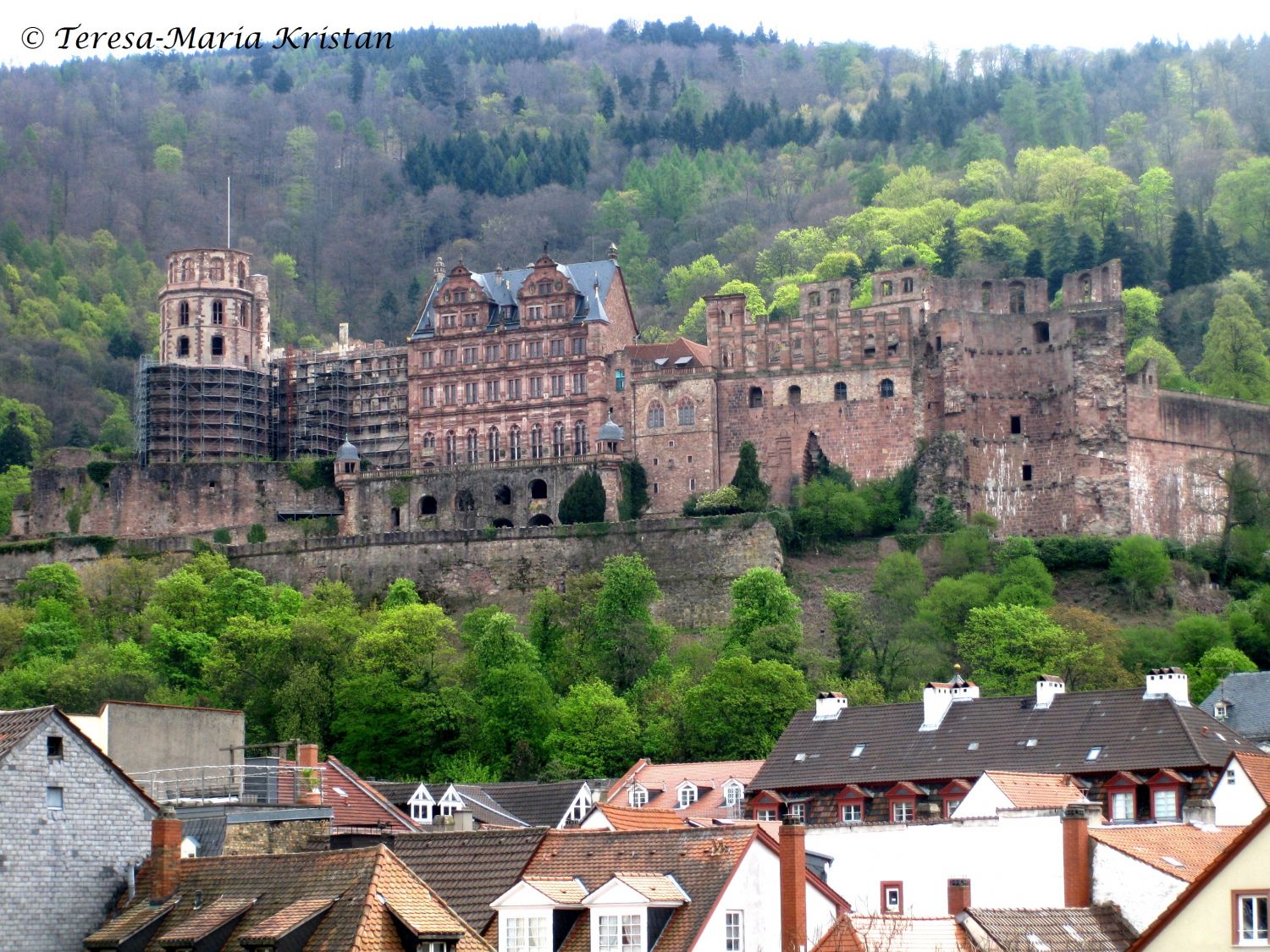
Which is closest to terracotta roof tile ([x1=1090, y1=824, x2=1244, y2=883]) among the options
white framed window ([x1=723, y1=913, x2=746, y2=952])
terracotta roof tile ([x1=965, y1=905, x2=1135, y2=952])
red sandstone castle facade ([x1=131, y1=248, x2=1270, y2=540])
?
terracotta roof tile ([x1=965, y1=905, x2=1135, y2=952])

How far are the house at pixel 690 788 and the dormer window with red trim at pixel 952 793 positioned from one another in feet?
18.0

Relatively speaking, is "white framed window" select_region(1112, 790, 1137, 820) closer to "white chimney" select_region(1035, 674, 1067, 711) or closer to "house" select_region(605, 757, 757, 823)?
"white chimney" select_region(1035, 674, 1067, 711)

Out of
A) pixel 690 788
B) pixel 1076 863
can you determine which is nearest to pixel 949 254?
pixel 690 788

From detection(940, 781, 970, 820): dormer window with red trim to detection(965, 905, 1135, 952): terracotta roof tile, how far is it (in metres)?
11.6

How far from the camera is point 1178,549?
93125 mm

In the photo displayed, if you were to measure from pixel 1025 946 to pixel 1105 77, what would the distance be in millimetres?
169108

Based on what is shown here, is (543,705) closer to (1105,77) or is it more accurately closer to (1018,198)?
(1018,198)

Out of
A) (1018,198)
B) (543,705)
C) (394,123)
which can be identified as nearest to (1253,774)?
(543,705)

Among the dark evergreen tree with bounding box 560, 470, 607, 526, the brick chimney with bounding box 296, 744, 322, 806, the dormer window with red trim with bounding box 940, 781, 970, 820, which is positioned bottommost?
the dormer window with red trim with bounding box 940, 781, 970, 820

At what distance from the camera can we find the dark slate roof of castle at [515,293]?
336 ft

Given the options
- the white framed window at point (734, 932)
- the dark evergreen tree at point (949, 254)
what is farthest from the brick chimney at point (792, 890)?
the dark evergreen tree at point (949, 254)

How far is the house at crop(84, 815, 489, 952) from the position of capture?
90.0 ft

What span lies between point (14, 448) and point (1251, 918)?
105535 mm

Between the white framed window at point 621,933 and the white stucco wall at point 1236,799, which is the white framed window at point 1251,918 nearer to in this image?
the white framed window at point 621,933
